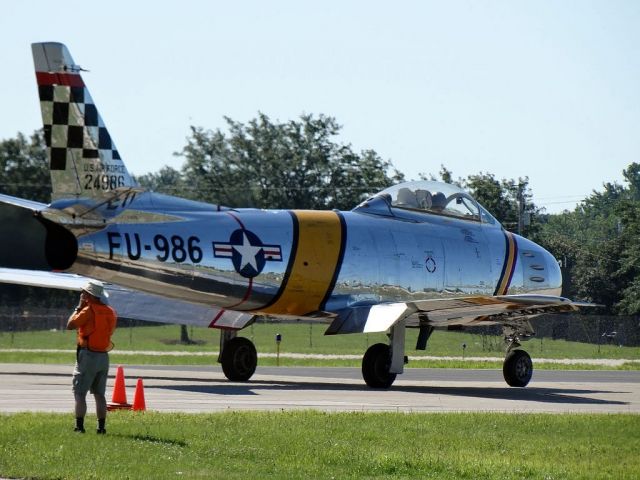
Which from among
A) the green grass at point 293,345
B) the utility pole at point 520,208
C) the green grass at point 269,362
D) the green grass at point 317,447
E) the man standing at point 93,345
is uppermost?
the utility pole at point 520,208

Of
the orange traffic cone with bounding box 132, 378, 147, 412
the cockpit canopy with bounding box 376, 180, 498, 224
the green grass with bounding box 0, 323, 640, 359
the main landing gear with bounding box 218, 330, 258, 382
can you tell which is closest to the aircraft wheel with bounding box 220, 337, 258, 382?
the main landing gear with bounding box 218, 330, 258, 382

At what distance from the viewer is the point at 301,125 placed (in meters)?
96.1

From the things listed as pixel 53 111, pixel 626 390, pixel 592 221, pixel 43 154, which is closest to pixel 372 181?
pixel 43 154

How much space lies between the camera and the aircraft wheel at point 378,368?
2727 cm

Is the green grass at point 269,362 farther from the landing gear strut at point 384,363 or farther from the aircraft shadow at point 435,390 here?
the landing gear strut at point 384,363

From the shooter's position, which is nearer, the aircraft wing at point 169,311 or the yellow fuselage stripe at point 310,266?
the yellow fuselage stripe at point 310,266

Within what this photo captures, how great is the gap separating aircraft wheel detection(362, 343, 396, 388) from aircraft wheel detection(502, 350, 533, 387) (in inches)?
127

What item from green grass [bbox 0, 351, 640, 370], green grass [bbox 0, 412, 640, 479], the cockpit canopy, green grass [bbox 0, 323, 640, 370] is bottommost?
green grass [bbox 0, 412, 640, 479]

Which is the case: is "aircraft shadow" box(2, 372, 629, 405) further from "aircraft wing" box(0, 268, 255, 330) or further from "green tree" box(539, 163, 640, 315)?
"green tree" box(539, 163, 640, 315)

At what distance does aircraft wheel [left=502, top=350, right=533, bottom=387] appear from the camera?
2911cm

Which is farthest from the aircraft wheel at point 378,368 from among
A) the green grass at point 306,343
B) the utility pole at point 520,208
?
the utility pole at point 520,208

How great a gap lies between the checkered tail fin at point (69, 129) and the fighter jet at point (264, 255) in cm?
2

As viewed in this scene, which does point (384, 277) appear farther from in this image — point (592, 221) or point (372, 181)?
point (592, 221)

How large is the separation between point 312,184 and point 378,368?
63.8 m
